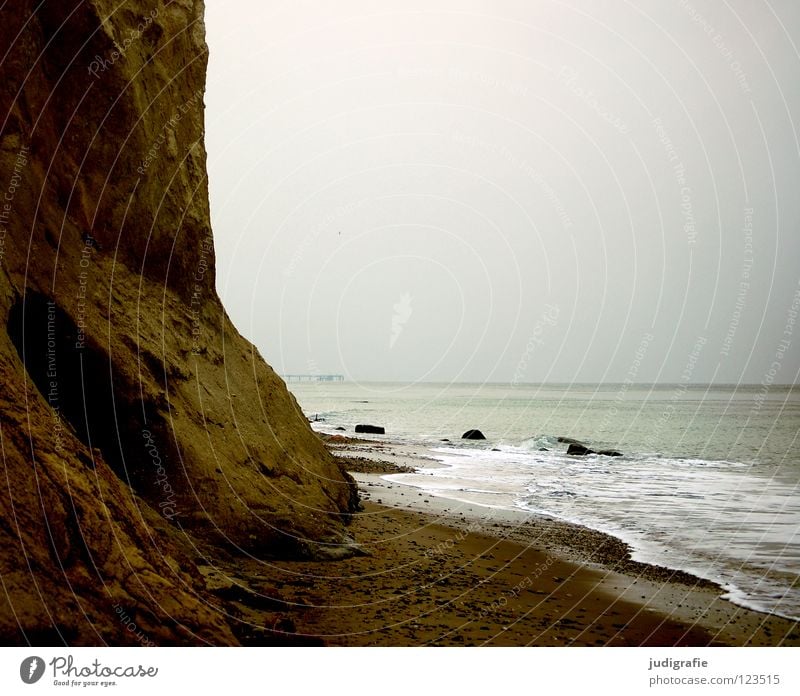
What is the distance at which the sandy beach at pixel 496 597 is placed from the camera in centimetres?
621

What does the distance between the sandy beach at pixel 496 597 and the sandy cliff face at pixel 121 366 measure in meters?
0.95

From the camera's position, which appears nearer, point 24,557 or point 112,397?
point 24,557

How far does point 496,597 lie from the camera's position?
766 centimetres

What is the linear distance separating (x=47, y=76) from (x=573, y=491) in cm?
1813

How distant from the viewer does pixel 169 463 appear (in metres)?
7.54

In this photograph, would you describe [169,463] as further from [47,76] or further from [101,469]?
[47,76]

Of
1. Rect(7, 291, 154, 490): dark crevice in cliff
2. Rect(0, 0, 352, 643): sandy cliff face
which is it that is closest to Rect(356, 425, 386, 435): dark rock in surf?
Rect(0, 0, 352, 643): sandy cliff face

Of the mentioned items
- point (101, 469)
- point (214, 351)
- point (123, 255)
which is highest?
point (123, 255)

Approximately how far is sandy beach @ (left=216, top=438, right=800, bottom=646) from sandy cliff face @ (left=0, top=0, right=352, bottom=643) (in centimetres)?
95

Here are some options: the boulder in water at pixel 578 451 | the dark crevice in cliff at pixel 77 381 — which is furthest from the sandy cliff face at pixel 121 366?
the boulder in water at pixel 578 451

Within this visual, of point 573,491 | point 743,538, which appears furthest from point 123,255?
point 573,491
